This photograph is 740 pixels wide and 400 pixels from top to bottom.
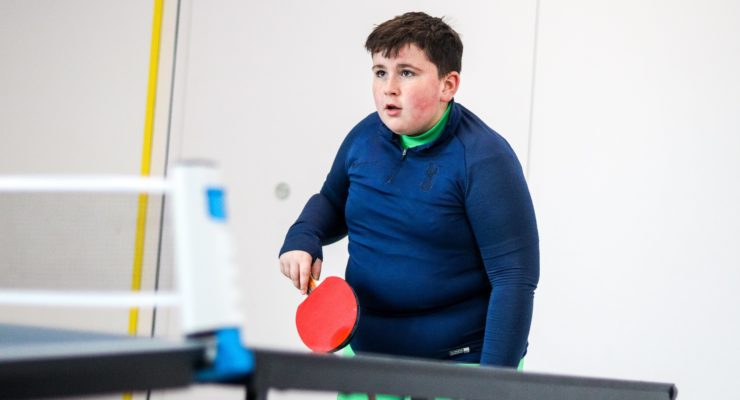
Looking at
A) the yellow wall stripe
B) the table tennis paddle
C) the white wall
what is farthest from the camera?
the white wall

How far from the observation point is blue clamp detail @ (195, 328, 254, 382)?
0.85 m

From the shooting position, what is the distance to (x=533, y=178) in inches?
138

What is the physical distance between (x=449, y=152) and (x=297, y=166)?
1.70 meters

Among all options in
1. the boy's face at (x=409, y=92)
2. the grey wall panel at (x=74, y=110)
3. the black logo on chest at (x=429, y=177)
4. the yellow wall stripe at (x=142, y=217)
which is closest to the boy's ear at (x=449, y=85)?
the boy's face at (x=409, y=92)

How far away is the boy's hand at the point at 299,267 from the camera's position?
2010mm

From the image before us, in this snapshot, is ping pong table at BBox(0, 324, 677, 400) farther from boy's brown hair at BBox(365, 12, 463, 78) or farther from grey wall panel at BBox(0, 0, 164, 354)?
grey wall panel at BBox(0, 0, 164, 354)

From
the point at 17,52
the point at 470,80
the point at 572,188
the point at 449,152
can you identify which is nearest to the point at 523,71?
the point at 470,80

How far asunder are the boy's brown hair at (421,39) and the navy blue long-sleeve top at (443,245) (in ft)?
0.37

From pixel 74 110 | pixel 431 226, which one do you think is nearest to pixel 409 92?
pixel 431 226

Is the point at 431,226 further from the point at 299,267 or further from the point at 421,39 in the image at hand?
the point at 421,39

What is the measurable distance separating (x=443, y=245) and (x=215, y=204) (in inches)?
46.7

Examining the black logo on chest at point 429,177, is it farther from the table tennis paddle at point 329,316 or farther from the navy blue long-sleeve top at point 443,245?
the table tennis paddle at point 329,316

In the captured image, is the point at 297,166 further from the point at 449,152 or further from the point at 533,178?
the point at 449,152

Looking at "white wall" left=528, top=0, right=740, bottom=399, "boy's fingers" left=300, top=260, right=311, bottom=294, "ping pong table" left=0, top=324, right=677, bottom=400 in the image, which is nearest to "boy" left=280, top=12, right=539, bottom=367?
"boy's fingers" left=300, top=260, right=311, bottom=294
